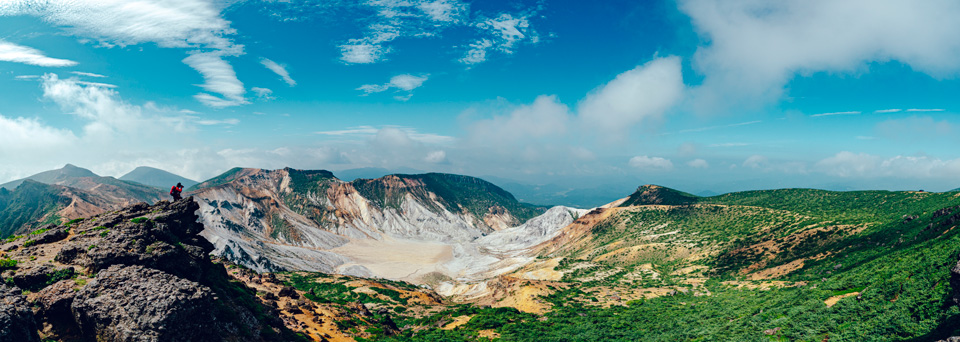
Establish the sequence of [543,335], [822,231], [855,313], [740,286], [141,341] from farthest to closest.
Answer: [822,231] < [740,286] < [543,335] < [855,313] < [141,341]

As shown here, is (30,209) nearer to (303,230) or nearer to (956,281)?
(303,230)

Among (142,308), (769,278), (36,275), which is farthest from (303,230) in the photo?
(769,278)

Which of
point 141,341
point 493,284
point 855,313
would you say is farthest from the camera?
point 493,284

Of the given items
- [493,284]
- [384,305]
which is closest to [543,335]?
[384,305]

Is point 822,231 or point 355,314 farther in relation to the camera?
point 822,231

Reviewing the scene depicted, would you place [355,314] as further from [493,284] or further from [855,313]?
[855,313]

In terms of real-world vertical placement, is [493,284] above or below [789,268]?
below

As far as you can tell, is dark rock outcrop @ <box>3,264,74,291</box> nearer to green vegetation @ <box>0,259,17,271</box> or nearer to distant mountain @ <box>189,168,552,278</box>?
green vegetation @ <box>0,259,17,271</box>

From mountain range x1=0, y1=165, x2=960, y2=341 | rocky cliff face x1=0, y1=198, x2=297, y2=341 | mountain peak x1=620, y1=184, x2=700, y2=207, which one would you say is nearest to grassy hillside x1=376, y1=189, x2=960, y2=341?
mountain range x1=0, y1=165, x2=960, y2=341
